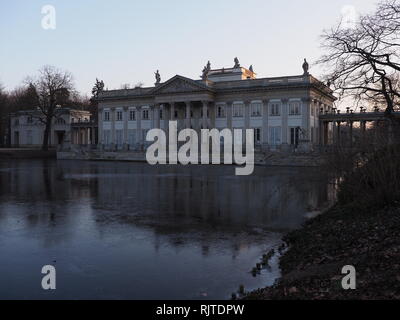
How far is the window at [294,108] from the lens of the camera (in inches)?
2239

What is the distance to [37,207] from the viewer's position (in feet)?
52.9

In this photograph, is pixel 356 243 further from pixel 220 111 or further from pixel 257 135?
pixel 220 111

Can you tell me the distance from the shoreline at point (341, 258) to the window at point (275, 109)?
4787 cm

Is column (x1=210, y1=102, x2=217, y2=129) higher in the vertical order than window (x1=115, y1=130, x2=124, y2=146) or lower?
higher

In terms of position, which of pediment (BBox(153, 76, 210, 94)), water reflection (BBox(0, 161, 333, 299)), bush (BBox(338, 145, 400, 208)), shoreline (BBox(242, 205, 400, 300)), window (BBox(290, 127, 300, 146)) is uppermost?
pediment (BBox(153, 76, 210, 94))

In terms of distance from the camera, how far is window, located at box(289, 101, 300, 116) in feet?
187

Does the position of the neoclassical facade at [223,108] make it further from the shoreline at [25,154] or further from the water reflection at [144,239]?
the water reflection at [144,239]

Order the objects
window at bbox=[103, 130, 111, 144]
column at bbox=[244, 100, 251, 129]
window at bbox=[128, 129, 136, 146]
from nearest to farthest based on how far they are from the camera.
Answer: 1. column at bbox=[244, 100, 251, 129]
2. window at bbox=[128, 129, 136, 146]
3. window at bbox=[103, 130, 111, 144]

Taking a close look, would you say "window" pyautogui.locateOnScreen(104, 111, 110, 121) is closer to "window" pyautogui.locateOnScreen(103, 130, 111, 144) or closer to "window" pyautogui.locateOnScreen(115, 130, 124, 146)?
"window" pyautogui.locateOnScreen(103, 130, 111, 144)

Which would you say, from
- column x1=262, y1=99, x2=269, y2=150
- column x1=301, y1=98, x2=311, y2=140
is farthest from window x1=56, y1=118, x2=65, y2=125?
column x1=301, y1=98, x2=311, y2=140

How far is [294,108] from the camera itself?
2254 inches

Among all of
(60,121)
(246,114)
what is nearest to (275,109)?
(246,114)

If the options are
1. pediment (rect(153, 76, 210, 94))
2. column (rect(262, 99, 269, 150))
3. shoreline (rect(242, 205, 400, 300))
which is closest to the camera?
shoreline (rect(242, 205, 400, 300))

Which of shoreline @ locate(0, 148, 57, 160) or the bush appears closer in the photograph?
the bush
